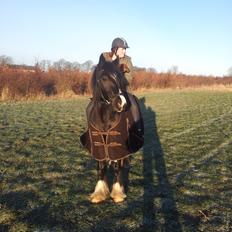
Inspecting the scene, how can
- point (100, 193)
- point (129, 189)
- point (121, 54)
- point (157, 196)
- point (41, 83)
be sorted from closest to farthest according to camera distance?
1. point (100, 193)
2. point (157, 196)
3. point (121, 54)
4. point (129, 189)
5. point (41, 83)

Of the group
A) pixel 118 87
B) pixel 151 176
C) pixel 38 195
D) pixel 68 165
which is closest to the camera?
pixel 118 87

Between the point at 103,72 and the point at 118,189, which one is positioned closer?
the point at 103,72

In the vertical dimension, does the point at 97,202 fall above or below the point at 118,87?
below

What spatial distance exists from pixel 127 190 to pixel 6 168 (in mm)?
2674

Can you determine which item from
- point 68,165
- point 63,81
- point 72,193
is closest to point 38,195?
point 72,193

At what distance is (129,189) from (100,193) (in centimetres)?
79

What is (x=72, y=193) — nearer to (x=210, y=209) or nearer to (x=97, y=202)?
(x=97, y=202)

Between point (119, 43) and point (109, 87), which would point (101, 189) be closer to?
point (109, 87)

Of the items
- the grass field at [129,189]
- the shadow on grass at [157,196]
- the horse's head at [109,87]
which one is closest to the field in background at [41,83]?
the grass field at [129,189]

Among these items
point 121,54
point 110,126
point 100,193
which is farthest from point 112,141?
point 121,54

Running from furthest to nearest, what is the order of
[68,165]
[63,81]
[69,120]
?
[63,81] → [69,120] → [68,165]

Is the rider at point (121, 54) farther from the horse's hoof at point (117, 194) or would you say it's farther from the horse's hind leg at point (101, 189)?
the horse's hoof at point (117, 194)

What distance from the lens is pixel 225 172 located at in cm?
759

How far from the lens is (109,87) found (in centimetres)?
484
